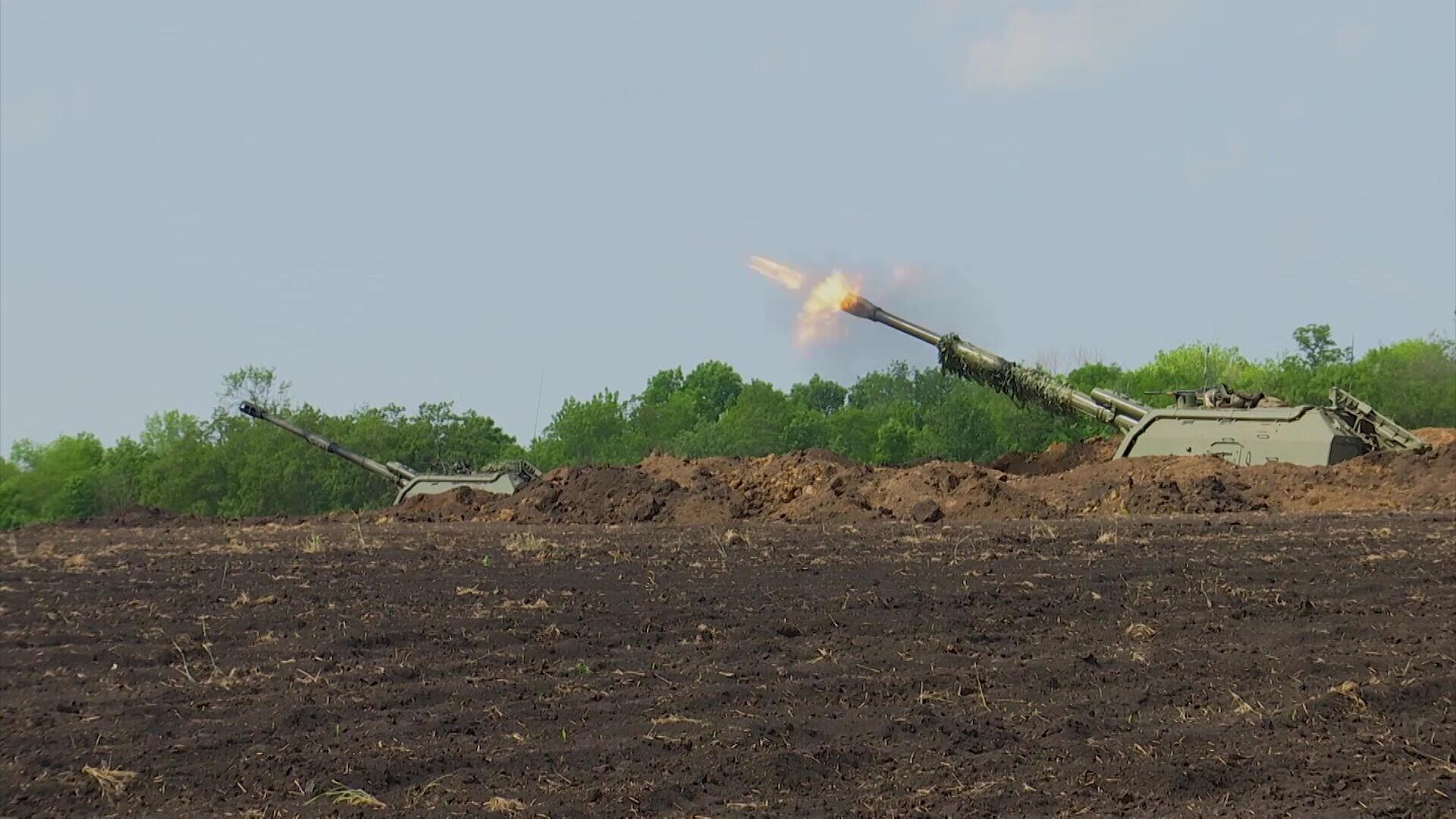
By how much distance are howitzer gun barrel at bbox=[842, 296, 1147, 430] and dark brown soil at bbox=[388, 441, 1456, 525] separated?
306 centimetres

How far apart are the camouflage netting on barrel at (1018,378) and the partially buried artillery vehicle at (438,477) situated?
10.1m

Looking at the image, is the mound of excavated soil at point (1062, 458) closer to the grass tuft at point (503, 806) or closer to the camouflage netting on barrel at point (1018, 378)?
the camouflage netting on barrel at point (1018, 378)

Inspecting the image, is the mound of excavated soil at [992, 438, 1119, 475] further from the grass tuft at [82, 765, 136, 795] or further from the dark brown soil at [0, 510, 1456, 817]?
the grass tuft at [82, 765, 136, 795]

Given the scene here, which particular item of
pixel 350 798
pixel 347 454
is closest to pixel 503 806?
pixel 350 798

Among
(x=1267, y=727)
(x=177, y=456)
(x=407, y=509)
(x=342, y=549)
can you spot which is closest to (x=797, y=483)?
(x=407, y=509)

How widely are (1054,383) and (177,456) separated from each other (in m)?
47.8

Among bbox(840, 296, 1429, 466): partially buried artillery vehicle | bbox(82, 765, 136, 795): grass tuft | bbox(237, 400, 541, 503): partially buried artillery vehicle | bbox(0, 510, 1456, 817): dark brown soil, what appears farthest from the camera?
bbox(237, 400, 541, 503): partially buried artillery vehicle

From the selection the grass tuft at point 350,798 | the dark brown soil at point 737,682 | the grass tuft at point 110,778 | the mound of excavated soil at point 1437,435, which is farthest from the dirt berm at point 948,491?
the grass tuft at point 110,778

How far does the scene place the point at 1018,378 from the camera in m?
31.0

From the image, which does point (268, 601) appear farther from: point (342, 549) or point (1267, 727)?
point (1267, 727)

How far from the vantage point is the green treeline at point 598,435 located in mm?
58781

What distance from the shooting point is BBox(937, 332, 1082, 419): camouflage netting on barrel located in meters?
30.8

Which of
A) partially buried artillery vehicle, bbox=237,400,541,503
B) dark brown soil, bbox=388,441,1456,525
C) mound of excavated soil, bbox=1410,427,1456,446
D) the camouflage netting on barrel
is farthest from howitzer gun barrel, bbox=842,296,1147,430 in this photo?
partially buried artillery vehicle, bbox=237,400,541,503

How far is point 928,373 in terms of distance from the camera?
80.8 meters
